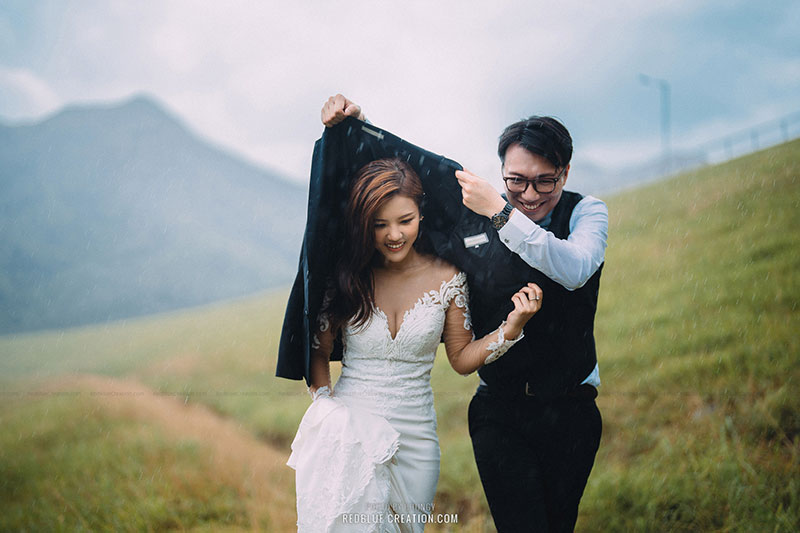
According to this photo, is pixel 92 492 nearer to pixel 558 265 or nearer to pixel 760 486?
pixel 558 265

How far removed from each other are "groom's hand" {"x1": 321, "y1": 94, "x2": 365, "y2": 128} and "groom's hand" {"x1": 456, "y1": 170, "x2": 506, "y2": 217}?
0.67 m

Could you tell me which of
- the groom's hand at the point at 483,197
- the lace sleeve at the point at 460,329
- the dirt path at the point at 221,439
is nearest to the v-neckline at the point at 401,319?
the lace sleeve at the point at 460,329

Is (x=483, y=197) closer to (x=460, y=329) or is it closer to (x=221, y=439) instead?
(x=460, y=329)

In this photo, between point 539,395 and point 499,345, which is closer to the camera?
point 499,345

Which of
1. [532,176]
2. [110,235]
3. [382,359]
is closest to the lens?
[532,176]

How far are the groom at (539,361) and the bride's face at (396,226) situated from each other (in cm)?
30

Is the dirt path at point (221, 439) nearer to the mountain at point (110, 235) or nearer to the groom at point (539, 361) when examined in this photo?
the mountain at point (110, 235)

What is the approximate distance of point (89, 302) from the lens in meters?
10.6

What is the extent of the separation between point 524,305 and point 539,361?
1.64ft

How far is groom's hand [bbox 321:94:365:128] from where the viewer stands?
240 centimetres

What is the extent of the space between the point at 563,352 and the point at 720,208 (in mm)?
5834

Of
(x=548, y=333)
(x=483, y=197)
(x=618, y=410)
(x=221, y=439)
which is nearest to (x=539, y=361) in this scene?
(x=548, y=333)

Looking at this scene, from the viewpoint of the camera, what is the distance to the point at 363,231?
2422mm

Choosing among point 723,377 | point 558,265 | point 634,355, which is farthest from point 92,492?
point 723,377
